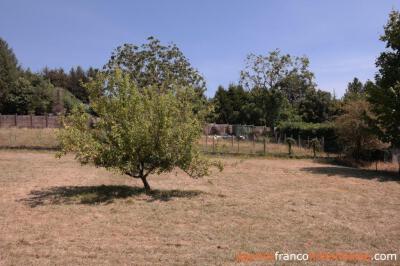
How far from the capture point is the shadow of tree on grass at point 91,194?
555 inches

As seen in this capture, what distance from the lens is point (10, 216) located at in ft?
38.5

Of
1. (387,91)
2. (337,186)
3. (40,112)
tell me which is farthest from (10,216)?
(40,112)

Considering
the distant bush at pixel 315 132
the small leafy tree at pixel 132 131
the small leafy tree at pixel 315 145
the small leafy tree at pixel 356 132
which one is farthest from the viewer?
the distant bush at pixel 315 132

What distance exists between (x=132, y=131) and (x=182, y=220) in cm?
416

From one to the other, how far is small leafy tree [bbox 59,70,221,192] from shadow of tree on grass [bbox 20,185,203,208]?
789 mm

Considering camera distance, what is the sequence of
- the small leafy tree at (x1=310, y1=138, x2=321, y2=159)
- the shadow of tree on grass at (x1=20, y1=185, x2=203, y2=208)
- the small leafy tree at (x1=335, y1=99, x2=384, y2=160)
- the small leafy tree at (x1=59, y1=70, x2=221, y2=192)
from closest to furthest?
the shadow of tree on grass at (x1=20, y1=185, x2=203, y2=208), the small leafy tree at (x1=59, y1=70, x2=221, y2=192), the small leafy tree at (x1=335, y1=99, x2=384, y2=160), the small leafy tree at (x1=310, y1=138, x2=321, y2=159)

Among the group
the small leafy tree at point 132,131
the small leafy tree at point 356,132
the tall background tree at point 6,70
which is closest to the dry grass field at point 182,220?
the small leafy tree at point 132,131

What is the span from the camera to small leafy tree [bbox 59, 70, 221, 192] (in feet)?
49.6

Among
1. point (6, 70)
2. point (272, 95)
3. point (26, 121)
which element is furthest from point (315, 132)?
point (6, 70)

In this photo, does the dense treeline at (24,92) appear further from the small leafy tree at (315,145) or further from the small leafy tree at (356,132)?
the small leafy tree at (356,132)

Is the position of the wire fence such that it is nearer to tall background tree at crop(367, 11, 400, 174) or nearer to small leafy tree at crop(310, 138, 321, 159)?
small leafy tree at crop(310, 138, 321, 159)

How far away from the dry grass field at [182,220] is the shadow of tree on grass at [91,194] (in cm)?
3

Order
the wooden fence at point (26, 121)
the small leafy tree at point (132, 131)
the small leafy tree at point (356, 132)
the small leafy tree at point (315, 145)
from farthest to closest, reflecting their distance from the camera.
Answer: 1. the wooden fence at point (26, 121)
2. the small leafy tree at point (315, 145)
3. the small leafy tree at point (356, 132)
4. the small leafy tree at point (132, 131)

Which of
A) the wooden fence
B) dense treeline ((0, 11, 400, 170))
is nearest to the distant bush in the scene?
dense treeline ((0, 11, 400, 170))
